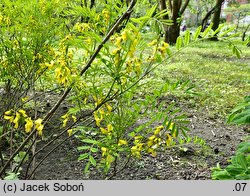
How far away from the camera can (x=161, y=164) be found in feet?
8.45

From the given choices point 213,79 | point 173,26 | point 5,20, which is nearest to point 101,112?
point 5,20

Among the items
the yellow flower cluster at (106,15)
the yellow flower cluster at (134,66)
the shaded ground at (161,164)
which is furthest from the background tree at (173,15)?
the yellow flower cluster at (134,66)

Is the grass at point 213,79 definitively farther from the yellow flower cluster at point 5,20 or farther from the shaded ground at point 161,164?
the yellow flower cluster at point 5,20

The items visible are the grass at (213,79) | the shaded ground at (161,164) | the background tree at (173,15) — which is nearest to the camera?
the shaded ground at (161,164)

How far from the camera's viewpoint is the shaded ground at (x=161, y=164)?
7.92ft

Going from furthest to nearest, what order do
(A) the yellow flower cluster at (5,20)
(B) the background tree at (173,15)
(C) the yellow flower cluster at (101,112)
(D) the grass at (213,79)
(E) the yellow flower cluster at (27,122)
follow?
(B) the background tree at (173,15) < (D) the grass at (213,79) < (A) the yellow flower cluster at (5,20) < (C) the yellow flower cluster at (101,112) < (E) the yellow flower cluster at (27,122)

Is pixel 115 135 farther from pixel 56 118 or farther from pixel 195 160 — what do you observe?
pixel 56 118

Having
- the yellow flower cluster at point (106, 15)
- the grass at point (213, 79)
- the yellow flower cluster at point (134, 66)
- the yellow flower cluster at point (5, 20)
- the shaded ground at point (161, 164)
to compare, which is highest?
the yellow flower cluster at point (106, 15)

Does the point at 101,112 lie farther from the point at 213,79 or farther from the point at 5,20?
the point at 213,79

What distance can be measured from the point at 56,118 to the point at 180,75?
3.00 m

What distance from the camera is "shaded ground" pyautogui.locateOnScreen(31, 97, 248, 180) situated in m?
2.41

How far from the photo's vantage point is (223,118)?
Result: 12.3ft
